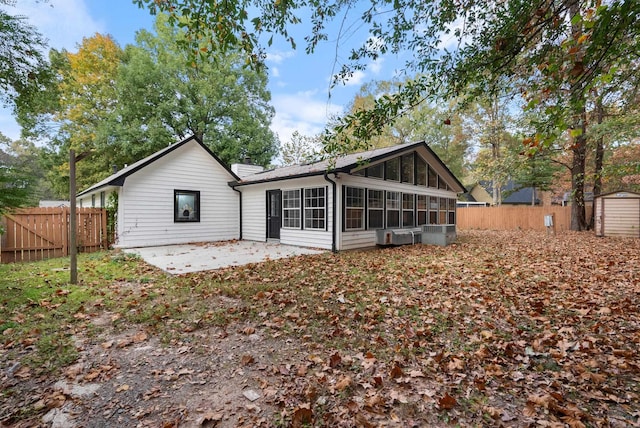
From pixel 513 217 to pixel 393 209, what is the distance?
12395 millimetres

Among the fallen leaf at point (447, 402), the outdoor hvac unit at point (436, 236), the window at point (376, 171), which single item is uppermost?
the window at point (376, 171)

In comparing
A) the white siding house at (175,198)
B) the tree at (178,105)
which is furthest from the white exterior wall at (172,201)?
the tree at (178,105)

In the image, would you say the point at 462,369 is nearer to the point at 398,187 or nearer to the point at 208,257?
the point at 208,257

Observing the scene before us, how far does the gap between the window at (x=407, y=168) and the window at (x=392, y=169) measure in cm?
42

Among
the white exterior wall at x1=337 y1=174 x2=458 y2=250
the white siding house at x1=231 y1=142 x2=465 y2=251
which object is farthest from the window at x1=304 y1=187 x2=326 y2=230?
the white exterior wall at x1=337 y1=174 x2=458 y2=250

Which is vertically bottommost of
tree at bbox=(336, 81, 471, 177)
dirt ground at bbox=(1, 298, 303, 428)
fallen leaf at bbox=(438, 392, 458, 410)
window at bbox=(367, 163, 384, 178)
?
dirt ground at bbox=(1, 298, 303, 428)

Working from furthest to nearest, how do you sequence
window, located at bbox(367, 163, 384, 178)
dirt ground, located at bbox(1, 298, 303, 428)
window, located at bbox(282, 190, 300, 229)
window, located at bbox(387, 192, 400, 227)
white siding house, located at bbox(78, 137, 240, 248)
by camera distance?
window, located at bbox(387, 192, 400, 227), window, located at bbox(282, 190, 300, 229), window, located at bbox(367, 163, 384, 178), white siding house, located at bbox(78, 137, 240, 248), dirt ground, located at bbox(1, 298, 303, 428)

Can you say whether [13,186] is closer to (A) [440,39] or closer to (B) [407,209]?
(A) [440,39]

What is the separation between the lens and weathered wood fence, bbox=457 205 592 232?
17.6 metres

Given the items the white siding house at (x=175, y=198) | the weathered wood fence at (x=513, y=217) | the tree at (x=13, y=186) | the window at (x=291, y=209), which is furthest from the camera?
the weathered wood fence at (x=513, y=217)

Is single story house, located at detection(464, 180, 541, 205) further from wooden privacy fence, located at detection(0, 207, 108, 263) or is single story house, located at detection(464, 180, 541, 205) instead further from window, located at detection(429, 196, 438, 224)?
wooden privacy fence, located at detection(0, 207, 108, 263)

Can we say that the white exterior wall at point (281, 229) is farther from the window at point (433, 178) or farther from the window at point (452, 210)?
the window at point (452, 210)

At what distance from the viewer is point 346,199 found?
385 inches

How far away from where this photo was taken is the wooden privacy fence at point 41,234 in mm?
8211
